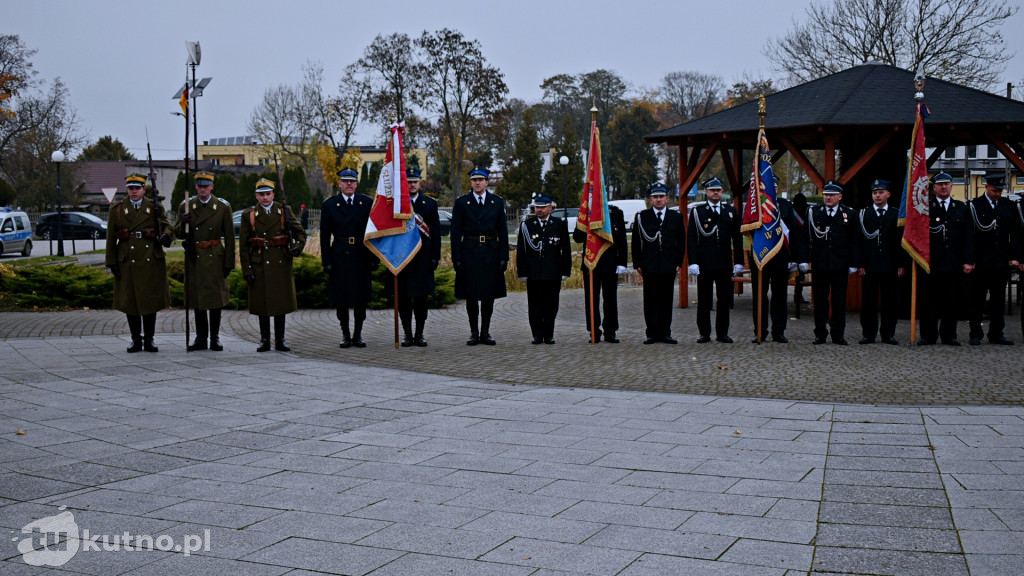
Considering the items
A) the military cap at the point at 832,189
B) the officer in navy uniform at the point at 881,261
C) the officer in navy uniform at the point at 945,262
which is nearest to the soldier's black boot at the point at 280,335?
the military cap at the point at 832,189

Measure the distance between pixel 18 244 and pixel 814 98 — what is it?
28937 millimetres

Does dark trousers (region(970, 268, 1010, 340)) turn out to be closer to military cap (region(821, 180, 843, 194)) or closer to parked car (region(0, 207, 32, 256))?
military cap (region(821, 180, 843, 194))

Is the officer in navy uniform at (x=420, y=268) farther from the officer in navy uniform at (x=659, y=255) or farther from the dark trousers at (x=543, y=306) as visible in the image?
the officer in navy uniform at (x=659, y=255)

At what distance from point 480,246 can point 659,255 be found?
87.3 inches

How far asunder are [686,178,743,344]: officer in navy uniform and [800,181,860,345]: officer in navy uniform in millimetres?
917

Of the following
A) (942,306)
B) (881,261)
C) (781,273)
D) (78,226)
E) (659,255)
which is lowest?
(942,306)

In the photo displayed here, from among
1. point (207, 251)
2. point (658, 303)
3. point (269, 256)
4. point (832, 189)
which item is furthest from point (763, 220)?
point (207, 251)

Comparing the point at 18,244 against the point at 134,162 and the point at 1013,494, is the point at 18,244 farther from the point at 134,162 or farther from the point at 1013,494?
the point at 134,162

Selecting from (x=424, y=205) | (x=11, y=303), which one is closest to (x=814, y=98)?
(x=424, y=205)

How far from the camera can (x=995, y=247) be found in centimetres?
1111

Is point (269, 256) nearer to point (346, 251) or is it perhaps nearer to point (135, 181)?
point (346, 251)

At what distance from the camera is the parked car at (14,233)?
32500mm

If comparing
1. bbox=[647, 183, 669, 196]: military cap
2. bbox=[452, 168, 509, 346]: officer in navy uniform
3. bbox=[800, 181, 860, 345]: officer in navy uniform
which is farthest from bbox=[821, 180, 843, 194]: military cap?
bbox=[452, 168, 509, 346]: officer in navy uniform

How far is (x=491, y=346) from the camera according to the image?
11406 millimetres
